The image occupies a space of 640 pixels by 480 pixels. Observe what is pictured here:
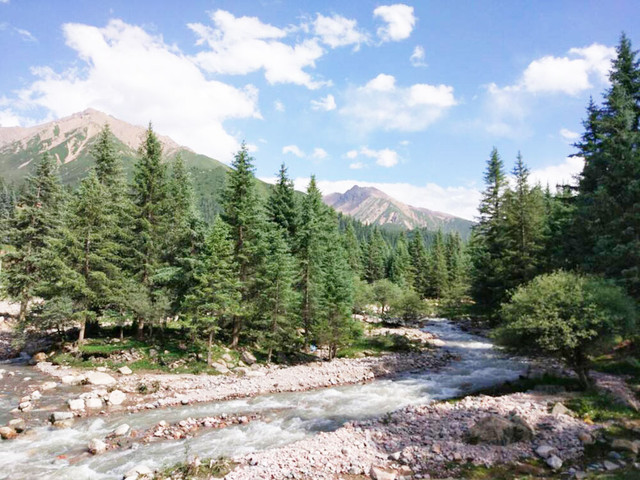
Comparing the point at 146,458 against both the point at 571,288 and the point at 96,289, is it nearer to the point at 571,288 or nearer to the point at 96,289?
the point at 96,289

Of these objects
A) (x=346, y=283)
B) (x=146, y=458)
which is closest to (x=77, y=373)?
(x=146, y=458)

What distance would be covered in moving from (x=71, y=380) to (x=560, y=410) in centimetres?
2822

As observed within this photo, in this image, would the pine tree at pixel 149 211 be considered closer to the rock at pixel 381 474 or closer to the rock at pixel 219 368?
the rock at pixel 219 368

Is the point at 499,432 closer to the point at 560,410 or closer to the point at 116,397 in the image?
the point at 560,410

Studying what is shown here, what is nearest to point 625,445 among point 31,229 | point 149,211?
point 149,211

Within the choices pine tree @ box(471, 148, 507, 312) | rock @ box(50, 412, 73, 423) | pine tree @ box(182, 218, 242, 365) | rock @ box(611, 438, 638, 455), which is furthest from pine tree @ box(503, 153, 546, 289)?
rock @ box(50, 412, 73, 423)

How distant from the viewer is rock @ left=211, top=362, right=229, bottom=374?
89.2 ft

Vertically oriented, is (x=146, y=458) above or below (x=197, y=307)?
below

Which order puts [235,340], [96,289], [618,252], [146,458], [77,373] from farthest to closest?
[235,340], [96,289], [77,373], [618,252], [146,458]

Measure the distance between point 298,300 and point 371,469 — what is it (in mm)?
20093

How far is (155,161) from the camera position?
3347 centimetres

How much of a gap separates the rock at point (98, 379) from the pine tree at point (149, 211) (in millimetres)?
7201

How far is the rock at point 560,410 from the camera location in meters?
16.3

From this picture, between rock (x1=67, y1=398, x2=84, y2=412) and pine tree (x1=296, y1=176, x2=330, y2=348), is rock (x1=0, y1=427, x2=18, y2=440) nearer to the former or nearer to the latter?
rock (x1=67, y1=398, x2=84, y2=412)
